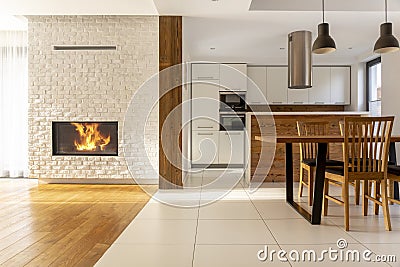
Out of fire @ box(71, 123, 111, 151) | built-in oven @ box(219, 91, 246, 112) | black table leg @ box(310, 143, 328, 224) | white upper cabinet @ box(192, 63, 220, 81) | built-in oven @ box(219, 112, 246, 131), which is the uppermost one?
white upper cabinet @ box(192, 63, 220, 81)

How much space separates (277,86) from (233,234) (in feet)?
19.0

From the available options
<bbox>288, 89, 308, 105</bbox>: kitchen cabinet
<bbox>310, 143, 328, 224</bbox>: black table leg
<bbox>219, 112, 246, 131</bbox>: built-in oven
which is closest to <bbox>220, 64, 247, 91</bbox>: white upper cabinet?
<bbox>219, 112, 246, 131</bbox>: built-in oven

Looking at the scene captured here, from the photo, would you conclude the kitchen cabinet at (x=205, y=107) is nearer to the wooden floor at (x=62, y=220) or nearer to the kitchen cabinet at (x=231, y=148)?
the kitchen cabinet at (x=231, y=148)

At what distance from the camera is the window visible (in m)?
7.66

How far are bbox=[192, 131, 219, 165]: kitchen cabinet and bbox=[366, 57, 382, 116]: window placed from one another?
3.04m

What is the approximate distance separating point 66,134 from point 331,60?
528 centimetres

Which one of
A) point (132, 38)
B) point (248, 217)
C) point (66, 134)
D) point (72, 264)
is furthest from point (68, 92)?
point (72, 264)

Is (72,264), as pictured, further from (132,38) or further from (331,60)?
(331,60)

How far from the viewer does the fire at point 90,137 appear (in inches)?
243

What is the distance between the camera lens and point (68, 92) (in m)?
6.08

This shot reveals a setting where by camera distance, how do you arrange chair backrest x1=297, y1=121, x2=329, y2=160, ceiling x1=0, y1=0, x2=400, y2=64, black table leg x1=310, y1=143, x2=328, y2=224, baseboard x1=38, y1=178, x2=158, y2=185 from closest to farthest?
black table leg x1=310, y1=143, x2=328, y2=224
chair backrest x1=297, y1=121, x2=329, y2=160
ceiling x1=0, y1=0, x2=400, y2=64
baseboard x1=38, y1=178, x2=158, y2=185

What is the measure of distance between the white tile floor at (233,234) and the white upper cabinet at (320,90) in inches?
167

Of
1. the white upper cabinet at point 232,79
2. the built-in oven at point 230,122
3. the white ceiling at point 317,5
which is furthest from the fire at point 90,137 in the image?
the white upper cabinet at point 232,79

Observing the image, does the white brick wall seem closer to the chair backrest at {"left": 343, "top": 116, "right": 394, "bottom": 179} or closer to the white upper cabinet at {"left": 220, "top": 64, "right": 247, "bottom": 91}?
the white upper cabinet at {"left": 220, "top": 64, "right": 247, "bottom": 91}
